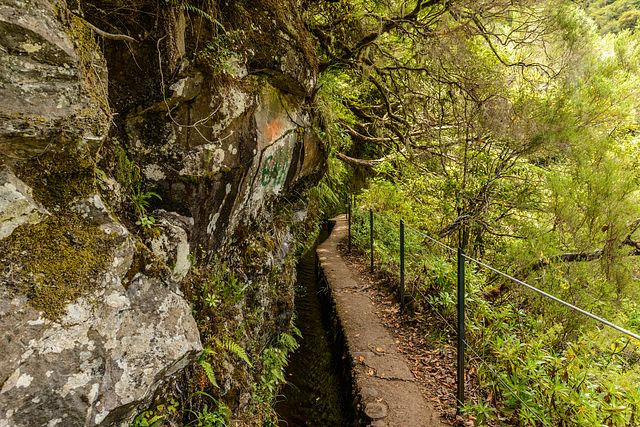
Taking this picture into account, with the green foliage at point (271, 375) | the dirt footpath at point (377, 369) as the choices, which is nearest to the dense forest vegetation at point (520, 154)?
the dirt footpath at point (377, 369)

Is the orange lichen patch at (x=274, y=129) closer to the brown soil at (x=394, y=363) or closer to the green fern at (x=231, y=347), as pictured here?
the green fern at (x=231, y=347)

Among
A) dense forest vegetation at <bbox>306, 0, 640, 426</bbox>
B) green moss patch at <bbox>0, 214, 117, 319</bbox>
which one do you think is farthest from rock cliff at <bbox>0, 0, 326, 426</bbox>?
dense forest vegetation at <bbox>306, 0, 640, 426</bbox>

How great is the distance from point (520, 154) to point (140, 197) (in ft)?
18.0

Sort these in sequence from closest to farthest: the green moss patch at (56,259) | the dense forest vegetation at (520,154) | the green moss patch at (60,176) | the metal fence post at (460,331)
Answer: the green moss patch at (56,259)
the green moss patch at (60,176)
the metal fence post at (460,331)
the dense forest vegetation at (520,154)

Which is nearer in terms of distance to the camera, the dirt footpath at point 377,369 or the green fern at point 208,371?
the green fern at point 208,371

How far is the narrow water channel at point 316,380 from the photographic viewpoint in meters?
4.42

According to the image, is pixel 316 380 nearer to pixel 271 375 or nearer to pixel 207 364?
pixel 271 375

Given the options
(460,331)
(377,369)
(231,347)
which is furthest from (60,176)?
(377,369)

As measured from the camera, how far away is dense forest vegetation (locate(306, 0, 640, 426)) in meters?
4.27

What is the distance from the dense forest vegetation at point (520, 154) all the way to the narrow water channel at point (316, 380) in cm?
162

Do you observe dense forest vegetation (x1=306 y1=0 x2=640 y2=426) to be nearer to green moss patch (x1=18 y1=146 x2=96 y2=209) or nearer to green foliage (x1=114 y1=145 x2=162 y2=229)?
green foliage (x1=114 y1=145 x2=162 y2=229)

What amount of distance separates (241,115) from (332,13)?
→ 3361 mm

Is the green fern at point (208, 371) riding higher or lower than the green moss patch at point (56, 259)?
lower

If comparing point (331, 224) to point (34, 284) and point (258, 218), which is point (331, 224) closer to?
point (258, 218)
